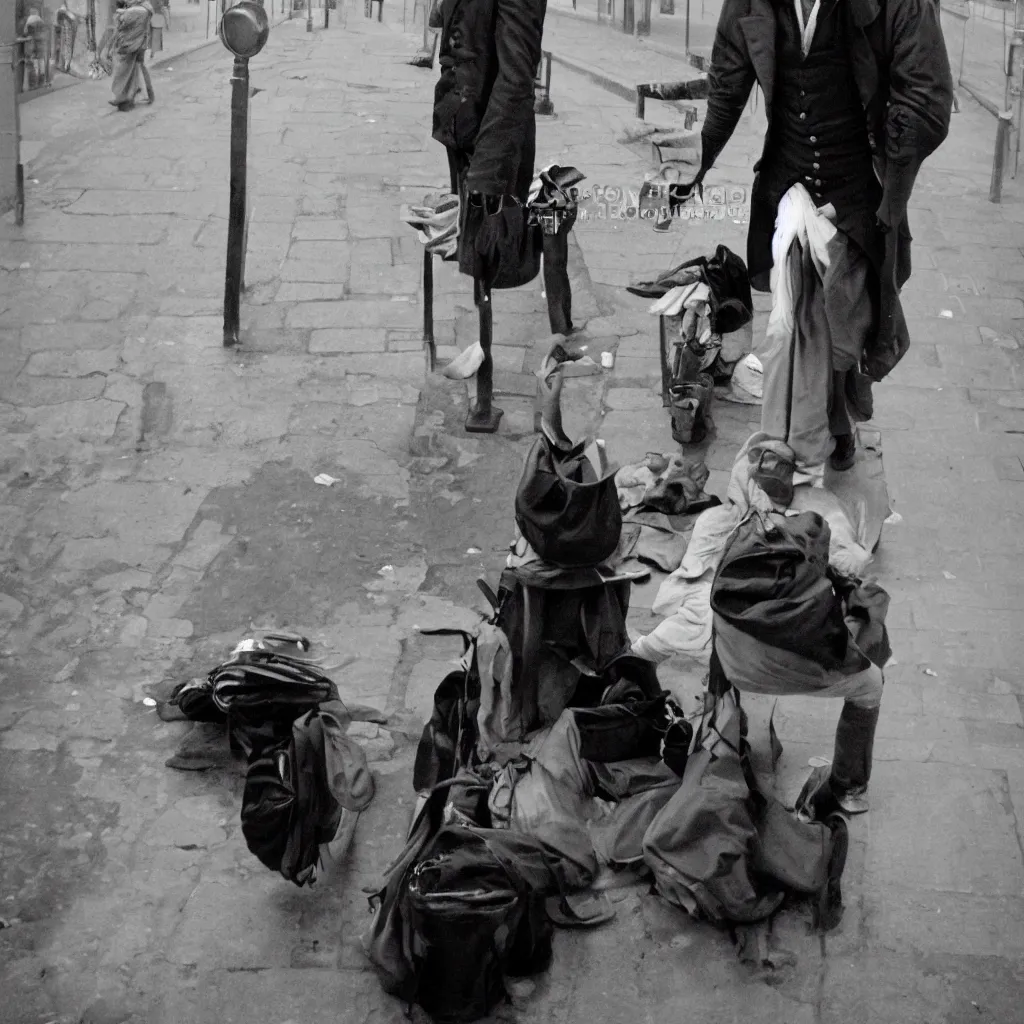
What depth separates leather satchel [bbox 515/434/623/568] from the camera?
398 cm

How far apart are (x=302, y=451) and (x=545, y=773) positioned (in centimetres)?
273

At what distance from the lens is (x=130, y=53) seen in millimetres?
11805

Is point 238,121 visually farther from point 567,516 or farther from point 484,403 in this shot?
point 567,516

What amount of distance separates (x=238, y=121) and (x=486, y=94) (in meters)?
1.44

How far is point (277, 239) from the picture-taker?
28.1ft

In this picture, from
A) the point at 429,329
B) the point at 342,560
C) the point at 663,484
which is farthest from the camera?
the point at 429,329

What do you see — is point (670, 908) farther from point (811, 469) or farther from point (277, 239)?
point (277, 239)

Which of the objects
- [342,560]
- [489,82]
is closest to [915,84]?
[489,82]

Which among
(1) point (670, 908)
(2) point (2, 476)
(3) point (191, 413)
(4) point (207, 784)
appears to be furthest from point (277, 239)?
(1) point (670, 908)

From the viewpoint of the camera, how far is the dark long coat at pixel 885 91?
479 cm

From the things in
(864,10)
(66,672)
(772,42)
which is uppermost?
(864,10)

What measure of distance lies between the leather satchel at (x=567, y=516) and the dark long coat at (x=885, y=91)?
171 centimetres

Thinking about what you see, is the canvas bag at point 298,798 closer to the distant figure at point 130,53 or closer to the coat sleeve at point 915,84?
the coat sleeve at point 915,84

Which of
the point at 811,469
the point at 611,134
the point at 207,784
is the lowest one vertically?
the point at 207,784
